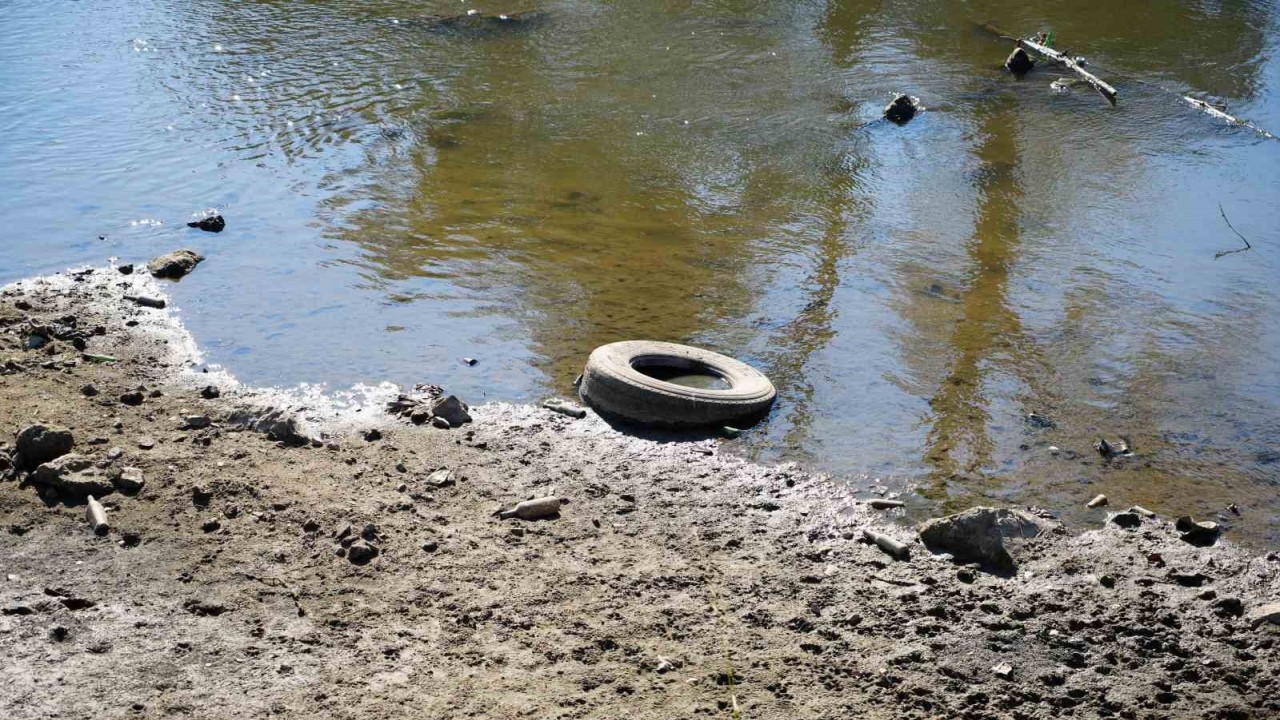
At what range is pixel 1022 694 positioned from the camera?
4.52 metres

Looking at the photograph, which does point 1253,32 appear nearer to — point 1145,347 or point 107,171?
point 1145,347

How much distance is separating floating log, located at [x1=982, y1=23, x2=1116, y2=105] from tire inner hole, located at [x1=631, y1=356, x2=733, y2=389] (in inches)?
313

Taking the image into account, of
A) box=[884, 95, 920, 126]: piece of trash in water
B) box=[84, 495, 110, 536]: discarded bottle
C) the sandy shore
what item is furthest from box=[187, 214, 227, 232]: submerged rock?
box=[884, 95, 920, 126]: piece of trash in water

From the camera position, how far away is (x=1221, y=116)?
12852mm

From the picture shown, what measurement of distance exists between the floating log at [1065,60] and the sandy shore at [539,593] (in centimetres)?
872

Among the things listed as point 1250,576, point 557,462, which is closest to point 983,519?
point 1250,576

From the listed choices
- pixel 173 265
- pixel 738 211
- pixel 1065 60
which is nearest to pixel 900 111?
pixel 1065 60

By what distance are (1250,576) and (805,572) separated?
2084mm

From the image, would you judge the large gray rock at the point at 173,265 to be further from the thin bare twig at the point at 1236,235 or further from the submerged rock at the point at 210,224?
the thin bare twig at the point at 1236,235

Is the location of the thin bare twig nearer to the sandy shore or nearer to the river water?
the river water

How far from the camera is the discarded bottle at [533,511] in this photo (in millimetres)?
5785

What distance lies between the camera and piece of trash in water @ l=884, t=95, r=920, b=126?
1262 cm

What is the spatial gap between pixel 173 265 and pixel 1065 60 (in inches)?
418

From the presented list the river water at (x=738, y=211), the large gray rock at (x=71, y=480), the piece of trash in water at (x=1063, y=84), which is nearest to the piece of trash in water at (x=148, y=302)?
the river water at (x=738, y=211)
